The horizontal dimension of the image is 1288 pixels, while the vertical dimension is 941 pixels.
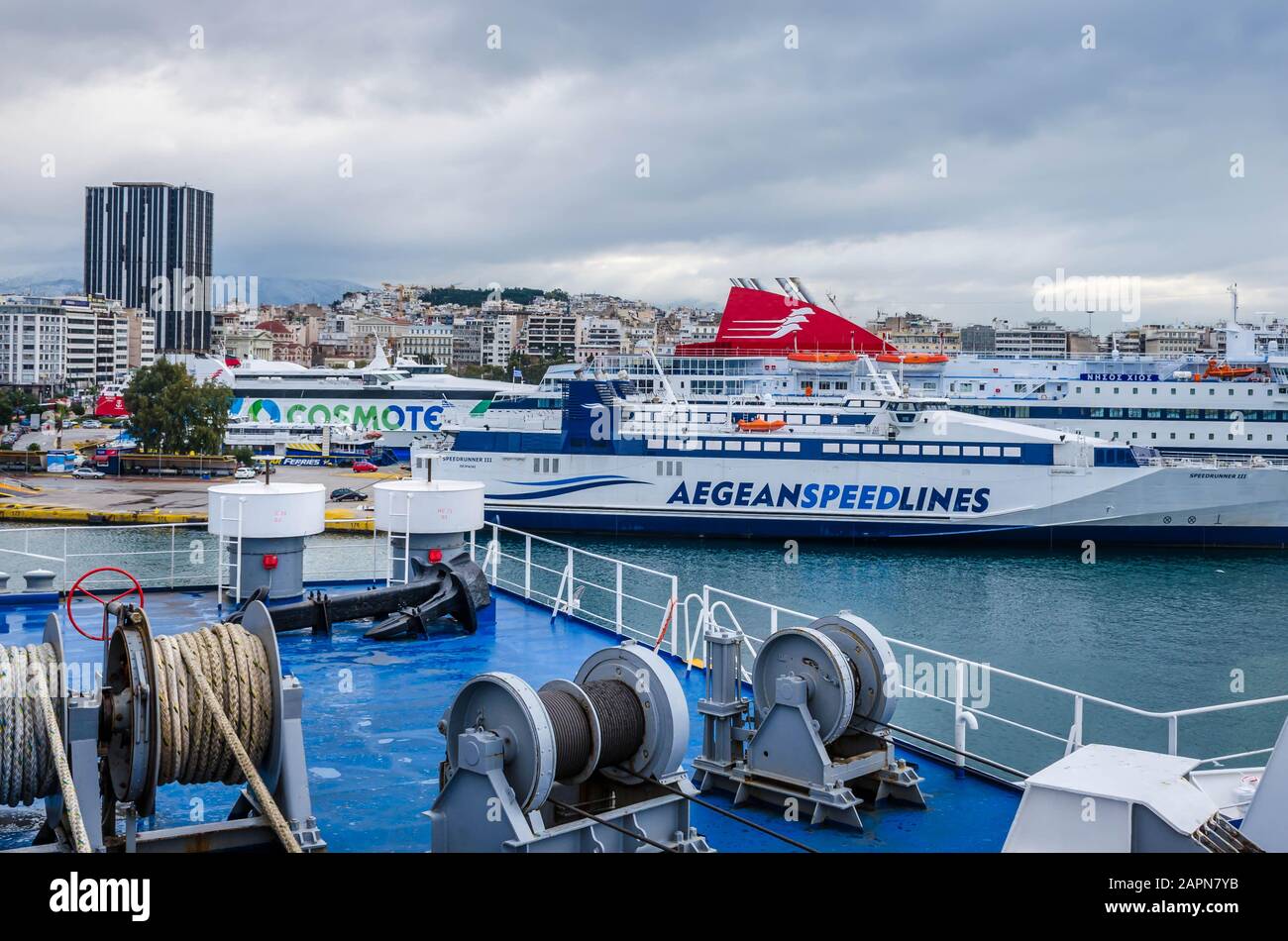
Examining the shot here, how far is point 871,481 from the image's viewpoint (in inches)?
1232

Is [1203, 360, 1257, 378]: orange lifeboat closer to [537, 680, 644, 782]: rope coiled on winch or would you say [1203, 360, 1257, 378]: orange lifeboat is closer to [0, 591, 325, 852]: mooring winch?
[537, 680, 644, 782]: rope coiled on winch

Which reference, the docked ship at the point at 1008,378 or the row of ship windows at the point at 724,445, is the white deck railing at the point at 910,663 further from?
the docked ship at the point at 1008,378

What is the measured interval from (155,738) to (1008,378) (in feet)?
166

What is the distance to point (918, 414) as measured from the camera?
3178 cm

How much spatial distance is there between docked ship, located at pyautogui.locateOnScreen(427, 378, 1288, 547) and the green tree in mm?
22609

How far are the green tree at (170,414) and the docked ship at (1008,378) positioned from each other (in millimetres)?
15491

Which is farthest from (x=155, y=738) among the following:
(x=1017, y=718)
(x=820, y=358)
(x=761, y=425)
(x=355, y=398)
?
(x=355, y=398)

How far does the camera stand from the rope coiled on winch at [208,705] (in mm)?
4141

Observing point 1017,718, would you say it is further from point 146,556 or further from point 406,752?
point 146,556

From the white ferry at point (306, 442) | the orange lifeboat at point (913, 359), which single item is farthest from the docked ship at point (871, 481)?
the white ferry at point (306, 442)

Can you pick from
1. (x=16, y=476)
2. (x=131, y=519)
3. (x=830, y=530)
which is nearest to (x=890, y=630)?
(x=830, y=530)

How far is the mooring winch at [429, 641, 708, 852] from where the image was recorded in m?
3.97
